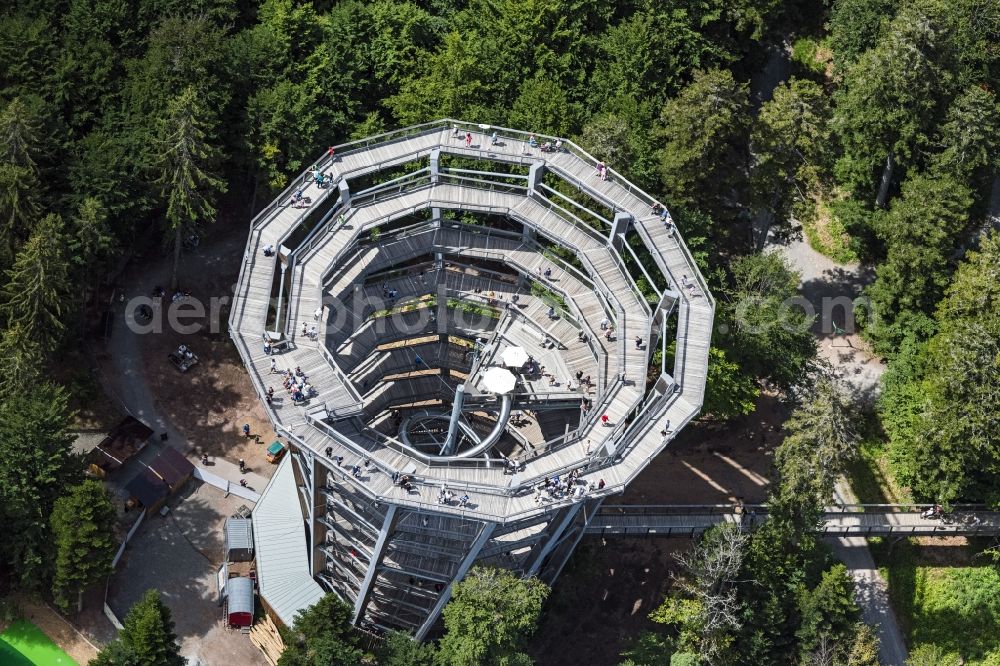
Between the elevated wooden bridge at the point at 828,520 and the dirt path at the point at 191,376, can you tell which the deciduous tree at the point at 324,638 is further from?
the elevated wooden bridge at the point at 828,520

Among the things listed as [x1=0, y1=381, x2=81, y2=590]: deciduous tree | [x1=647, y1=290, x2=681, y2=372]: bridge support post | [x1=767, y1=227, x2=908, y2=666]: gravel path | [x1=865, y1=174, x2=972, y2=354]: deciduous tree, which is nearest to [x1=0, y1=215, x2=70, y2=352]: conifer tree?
[x1=0, y1=381, x2=81, y2=590]: deciduous tree

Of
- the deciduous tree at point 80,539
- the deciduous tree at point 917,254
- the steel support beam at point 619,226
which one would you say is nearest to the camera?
the deciduous tree at point 80,539

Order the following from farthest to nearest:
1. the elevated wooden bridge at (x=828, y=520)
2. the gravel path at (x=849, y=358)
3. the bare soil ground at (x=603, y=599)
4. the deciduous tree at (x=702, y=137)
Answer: the gravel path at (x=849, y=358) → the deciduous tree at (x=702, y=137) → the elevated wooden bridge at (x=828, y=520) → the bare soil ground at (x=603, y=599)

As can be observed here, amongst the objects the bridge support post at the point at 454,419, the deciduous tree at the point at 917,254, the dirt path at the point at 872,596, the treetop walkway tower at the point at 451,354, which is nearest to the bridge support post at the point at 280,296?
the treetop walkway tower at the point at 451,354

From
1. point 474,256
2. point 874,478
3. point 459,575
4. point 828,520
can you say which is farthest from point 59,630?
point 874,478

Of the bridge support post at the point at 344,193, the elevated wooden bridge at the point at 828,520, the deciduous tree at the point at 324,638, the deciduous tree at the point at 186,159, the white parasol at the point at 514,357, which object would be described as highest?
the deciduous tree at the point at 186,159

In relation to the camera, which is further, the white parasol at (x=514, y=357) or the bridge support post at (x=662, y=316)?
the white parasol at (x=514, y=357)

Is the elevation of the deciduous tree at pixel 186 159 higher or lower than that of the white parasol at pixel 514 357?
higher
